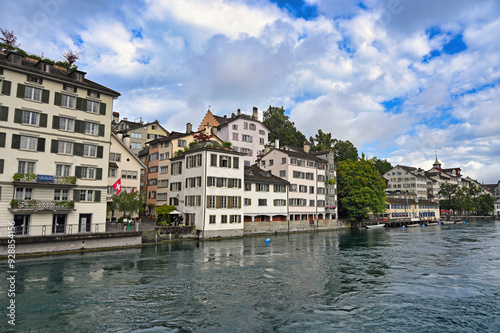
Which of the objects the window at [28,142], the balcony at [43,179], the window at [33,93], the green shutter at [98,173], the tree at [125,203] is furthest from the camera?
the tree at [125,203]

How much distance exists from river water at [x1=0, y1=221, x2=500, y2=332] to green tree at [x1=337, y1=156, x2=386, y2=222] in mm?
41899

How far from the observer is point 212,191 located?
49.2 meters

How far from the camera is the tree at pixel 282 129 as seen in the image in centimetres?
9185

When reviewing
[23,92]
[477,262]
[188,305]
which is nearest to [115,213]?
[23,92]

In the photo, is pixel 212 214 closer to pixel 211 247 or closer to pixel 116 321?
pixel 211 247

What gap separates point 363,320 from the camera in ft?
53.2

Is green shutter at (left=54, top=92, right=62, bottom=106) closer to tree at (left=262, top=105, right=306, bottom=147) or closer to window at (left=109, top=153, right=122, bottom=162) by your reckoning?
window at (left=109, top=153, right=122, bottom=162)

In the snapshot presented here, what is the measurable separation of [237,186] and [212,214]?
6.76 m

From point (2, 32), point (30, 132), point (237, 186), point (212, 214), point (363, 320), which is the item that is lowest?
point (363, 320)

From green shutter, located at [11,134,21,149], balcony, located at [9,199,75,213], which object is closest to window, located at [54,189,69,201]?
balcony, located at [9,199,75,213]

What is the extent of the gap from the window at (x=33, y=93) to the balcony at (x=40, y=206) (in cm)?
1128

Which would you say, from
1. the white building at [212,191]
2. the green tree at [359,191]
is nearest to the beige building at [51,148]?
the white building at [212,191]

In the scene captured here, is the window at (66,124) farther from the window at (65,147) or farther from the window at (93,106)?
the window at (93,106)

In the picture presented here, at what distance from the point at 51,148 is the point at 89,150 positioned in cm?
409
